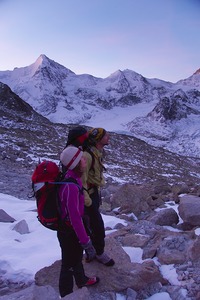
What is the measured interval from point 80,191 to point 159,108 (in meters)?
142

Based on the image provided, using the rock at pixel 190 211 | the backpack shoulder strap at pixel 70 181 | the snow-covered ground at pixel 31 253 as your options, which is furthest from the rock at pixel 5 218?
the backpack shoulder strap at pixel 70 181

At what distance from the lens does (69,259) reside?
3932mm

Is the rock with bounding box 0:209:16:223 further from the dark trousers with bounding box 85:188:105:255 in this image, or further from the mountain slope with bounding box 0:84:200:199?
the mountain slope with bounding box 0:84:200:199

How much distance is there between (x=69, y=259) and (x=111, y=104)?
173 m

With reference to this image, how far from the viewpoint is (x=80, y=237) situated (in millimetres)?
3709

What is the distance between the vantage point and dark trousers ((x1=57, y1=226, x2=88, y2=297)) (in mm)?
3844

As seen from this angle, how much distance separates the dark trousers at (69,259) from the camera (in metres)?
3.84

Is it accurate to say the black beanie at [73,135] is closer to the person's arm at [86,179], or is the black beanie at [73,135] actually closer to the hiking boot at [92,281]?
the person's arm at [86,179]

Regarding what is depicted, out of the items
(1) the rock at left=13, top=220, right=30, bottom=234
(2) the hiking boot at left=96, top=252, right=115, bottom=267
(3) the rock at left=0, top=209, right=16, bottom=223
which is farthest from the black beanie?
(3) the rock at left=0, top=209, right=16, bottom=223

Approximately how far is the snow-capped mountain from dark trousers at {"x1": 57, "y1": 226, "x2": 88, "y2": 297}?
94.4 m

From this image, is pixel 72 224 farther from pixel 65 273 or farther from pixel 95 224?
pixel 95 224

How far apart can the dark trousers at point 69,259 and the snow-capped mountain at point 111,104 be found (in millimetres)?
94428

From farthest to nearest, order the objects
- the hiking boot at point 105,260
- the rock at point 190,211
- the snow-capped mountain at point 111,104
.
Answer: the snow-capped mountain at point 111,104 < the rock at point 190,211 < the hiking boot at point 105,260

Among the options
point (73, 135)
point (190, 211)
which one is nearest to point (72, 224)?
point (73, 135)
